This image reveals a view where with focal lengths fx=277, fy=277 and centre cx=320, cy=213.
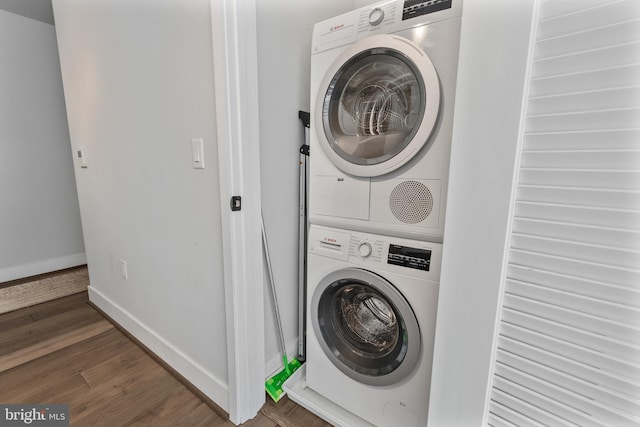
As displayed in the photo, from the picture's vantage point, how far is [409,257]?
0.96 m

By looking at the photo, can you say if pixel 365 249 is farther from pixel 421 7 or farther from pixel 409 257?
pixel 421 7

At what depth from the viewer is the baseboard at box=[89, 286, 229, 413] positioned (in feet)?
4.07

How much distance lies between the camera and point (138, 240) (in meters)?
1.54

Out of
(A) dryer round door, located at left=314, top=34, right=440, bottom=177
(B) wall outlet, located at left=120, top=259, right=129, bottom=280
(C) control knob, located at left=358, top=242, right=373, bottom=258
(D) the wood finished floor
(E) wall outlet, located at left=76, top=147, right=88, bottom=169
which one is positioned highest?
(A) dryer round door, located at left=314, top=34, right=440, bottom=177

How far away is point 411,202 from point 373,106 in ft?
1.31

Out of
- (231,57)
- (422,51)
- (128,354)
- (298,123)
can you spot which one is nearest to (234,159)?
(231,57)

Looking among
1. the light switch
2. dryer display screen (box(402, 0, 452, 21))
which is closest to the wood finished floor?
the light switch

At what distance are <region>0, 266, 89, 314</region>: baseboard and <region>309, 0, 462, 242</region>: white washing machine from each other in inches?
96.3

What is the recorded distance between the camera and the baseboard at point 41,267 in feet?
7.46

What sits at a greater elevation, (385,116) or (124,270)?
(385,116)

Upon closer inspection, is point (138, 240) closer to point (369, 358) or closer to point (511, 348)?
point (369, 358)

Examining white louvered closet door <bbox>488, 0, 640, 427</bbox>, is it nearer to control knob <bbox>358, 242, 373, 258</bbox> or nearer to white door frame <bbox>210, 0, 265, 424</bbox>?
control knob <bbox>358, 242, 373, 258</bbox>

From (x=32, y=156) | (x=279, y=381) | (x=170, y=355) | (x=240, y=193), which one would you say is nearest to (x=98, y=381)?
(x=170, y=355)

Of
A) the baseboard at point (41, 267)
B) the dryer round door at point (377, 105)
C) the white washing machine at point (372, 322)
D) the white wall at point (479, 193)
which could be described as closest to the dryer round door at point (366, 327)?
the white washing machine at point (372, 322)
